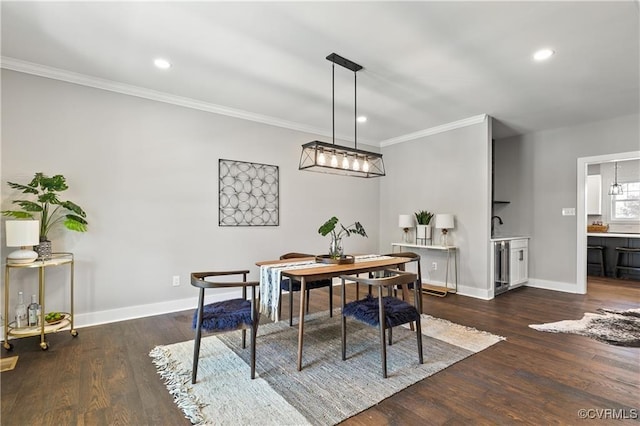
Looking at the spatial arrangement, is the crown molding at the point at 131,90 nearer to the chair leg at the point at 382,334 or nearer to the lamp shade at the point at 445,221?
the lamp shade at the point at 445,221

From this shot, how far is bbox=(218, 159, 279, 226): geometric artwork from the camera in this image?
4.10m

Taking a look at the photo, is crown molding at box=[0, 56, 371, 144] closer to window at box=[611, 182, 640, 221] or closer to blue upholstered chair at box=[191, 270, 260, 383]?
blue upholstered chair at box=[191, 270, 260, 383]

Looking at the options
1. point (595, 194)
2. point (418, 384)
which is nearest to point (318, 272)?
point (418, 384)

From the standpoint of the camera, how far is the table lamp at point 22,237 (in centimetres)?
251

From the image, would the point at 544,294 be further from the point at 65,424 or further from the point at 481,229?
the point at 65,424

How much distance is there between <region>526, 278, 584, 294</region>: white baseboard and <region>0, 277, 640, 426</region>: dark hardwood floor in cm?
229

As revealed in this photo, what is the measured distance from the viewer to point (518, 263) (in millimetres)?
4992

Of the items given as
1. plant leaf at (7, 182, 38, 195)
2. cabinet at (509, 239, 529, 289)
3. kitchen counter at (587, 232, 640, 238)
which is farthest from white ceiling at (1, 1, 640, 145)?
kitchen counter at (587, 232, 640, 238)

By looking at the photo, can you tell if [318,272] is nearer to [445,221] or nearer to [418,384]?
[418,384]

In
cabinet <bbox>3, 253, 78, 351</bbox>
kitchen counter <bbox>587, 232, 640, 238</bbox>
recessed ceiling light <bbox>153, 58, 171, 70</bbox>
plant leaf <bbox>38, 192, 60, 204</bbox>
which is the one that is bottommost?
cabinet <bbox>3, 253, 78, 351</bbox>

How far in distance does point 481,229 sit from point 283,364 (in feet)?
11.5

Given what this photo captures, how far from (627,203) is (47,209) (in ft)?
32.7

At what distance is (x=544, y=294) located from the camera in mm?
4648

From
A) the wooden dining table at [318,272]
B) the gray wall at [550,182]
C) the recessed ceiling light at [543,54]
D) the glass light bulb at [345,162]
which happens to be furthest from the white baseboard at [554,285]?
the glass light bulb at [345,162]
